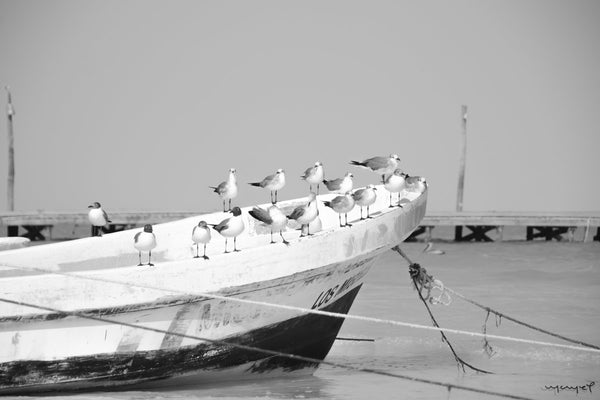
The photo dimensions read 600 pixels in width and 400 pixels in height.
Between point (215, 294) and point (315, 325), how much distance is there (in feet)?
5.19

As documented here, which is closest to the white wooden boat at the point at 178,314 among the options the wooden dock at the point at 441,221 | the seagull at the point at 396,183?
the seagull at the point at 396,183

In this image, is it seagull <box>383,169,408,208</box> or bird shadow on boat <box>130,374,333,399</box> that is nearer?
bird shadow on boat <box>130,374,333,399</box>

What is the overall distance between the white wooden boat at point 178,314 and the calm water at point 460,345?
0.98 feet

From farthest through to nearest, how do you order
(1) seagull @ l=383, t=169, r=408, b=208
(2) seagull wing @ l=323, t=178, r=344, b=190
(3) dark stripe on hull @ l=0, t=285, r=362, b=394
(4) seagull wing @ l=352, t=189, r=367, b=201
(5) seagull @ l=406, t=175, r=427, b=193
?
(2) seagull wing @ l=323, t=178, r=344, b=190, (5) seagull @ l=406, t=175, r=427, b=193, (1) seagull @ l=383, t=169, r=408, b=208, (4) seagull wing @ l=352, t=189, r=367, b=201, (3) dark stripe on hull @ l=0, t=285, r=362, b=394

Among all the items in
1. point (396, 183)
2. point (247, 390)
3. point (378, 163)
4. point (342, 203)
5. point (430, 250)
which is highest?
point (378, 163)

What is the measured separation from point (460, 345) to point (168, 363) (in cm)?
516

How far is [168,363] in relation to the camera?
439 inches

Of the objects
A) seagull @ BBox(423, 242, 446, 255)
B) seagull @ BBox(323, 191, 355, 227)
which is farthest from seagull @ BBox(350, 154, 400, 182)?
seagull @ BBox(423, 242, 446, 255)

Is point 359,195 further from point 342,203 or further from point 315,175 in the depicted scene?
A: point 315,175

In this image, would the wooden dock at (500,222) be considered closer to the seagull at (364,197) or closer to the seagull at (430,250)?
the seagull at (430,250)

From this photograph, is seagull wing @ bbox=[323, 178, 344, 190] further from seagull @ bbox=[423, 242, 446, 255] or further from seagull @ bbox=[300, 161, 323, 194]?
seagull @ bbox=[423, 242, 446, 255]

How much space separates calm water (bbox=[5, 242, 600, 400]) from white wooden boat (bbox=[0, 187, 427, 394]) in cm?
30

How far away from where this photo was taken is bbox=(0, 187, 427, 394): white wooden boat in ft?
34.4

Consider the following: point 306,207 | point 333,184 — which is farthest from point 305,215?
point 333,184
